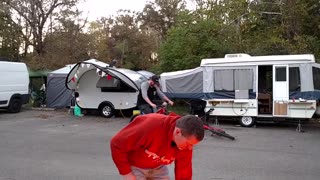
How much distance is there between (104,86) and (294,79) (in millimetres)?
8446

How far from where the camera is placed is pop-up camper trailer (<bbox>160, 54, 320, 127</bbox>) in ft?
45.2

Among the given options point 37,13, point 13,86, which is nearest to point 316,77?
point 13,86

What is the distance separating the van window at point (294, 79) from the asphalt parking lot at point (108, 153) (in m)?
1.48

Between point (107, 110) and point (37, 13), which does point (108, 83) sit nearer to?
point (107, 110)

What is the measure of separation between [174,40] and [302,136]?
10.7 meters

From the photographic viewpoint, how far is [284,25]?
72.0 feet

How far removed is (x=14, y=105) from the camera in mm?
19688

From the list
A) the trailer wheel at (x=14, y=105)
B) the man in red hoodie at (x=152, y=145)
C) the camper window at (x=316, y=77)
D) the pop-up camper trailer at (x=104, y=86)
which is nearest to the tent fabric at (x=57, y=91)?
the trailer wheel at (x=14, y=105)

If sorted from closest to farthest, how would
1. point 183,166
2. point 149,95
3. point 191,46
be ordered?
point 183,166 < point 149,95 < point 191,46

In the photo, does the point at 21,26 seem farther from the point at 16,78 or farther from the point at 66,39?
the point at 16,78

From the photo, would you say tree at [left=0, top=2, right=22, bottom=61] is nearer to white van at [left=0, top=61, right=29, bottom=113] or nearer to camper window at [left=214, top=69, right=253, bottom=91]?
white van at [left=0, top=61, right=29, bottom=113]

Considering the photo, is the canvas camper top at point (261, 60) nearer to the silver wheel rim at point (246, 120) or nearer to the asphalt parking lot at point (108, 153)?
the silver wheel rim at point (246, 120)

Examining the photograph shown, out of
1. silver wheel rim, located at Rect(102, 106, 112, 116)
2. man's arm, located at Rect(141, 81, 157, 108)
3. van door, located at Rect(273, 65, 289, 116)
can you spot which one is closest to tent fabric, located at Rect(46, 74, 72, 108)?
silver wheel rim, located at Rect(102, 106, 112, 116)

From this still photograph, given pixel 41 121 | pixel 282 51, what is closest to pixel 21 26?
pixel 41 121
